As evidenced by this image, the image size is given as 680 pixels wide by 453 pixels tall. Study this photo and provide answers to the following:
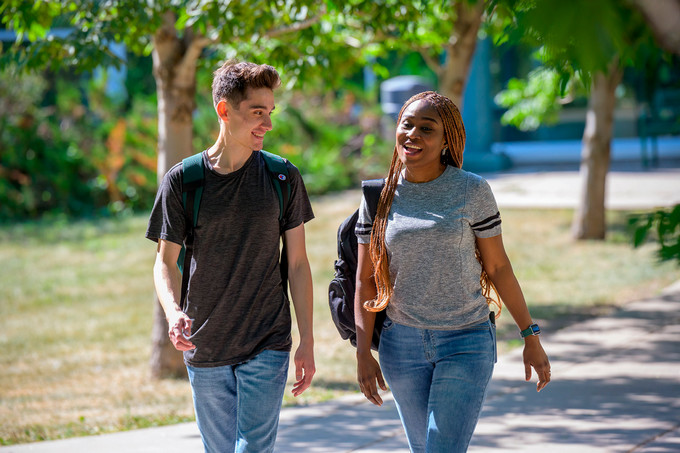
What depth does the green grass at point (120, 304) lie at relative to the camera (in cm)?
659

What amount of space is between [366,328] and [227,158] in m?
0.83

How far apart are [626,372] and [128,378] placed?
4086mm

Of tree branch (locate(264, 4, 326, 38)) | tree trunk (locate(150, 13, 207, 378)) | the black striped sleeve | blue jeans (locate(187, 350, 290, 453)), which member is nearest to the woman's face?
the black striped sleeve

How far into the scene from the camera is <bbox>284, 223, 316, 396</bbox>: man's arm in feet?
11.1

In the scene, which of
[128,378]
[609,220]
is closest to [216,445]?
[128,378]

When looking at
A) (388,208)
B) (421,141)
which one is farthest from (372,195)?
(421,141)

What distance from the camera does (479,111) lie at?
68.6 ft

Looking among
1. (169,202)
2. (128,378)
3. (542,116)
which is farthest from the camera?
(542,116)

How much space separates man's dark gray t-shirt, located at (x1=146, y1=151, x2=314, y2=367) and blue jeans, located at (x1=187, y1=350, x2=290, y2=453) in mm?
50

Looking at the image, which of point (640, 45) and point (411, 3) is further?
point (411, 3)

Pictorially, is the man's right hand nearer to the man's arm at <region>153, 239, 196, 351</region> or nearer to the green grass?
the man's arm at <region>153, 239, 196, 351</region>

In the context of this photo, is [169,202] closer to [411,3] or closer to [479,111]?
[411,3]

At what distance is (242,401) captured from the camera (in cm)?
331

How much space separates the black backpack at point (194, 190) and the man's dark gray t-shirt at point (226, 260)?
0.07 ft
